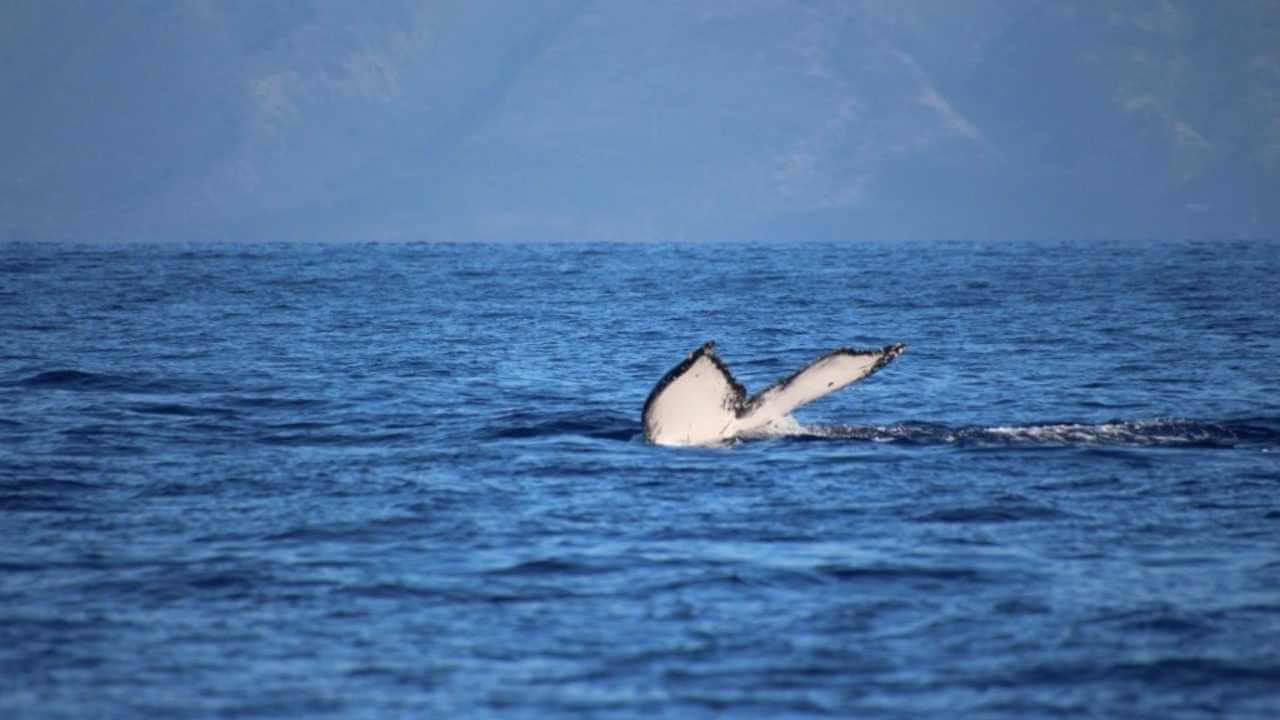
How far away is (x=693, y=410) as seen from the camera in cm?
1363

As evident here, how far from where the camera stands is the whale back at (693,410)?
43.6 feet

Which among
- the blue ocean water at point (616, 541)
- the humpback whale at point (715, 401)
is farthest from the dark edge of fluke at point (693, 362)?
the blue ocean water at point (616, 541)

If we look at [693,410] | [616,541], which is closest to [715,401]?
[693,410]

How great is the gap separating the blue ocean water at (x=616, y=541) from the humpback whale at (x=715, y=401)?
30 cm

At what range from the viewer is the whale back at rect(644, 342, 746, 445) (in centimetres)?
1329

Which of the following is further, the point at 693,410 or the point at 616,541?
the point at 693,410

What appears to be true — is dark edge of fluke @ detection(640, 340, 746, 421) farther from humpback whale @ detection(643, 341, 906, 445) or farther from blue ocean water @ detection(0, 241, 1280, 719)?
blue ocean water @ detection(0, 241, 1280, 719)

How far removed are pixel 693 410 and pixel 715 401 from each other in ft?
0.69

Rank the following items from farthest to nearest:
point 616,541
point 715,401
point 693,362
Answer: point 715,401
point 693,362
point 616,541

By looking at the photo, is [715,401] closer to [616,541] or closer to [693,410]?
[693,410]

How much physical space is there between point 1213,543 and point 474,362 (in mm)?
13829

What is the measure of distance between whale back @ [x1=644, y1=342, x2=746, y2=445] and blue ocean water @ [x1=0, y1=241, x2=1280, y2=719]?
0.95 ft

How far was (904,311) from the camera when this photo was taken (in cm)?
3506

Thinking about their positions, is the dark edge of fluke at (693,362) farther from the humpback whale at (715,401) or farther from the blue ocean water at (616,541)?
the blue ocean water at (616,541)
